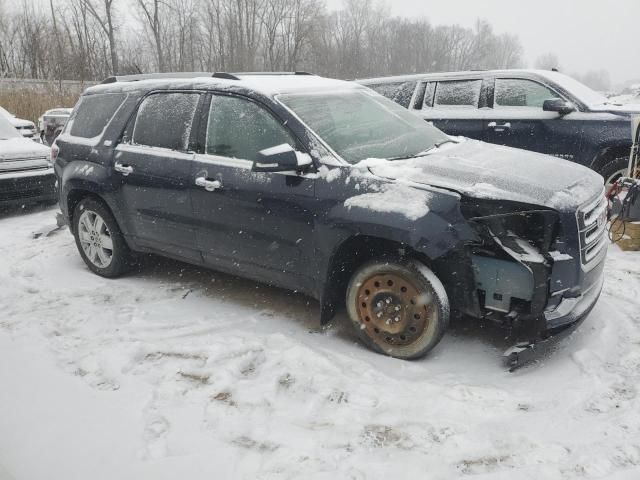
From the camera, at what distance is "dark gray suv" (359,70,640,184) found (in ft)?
20.9

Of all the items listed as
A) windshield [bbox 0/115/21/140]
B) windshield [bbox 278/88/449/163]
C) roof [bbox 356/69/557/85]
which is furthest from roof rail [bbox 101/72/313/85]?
windshield [bbox 0/115/21/140]

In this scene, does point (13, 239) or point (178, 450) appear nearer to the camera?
point (178, 450)

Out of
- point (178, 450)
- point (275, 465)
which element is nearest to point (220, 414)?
point (178, 450)

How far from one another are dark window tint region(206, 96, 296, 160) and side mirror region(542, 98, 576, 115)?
13.6 feet

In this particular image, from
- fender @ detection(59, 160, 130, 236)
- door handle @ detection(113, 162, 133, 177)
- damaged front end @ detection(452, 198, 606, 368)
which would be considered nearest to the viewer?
damaged front end @ detection(452, 198, 606, 368)

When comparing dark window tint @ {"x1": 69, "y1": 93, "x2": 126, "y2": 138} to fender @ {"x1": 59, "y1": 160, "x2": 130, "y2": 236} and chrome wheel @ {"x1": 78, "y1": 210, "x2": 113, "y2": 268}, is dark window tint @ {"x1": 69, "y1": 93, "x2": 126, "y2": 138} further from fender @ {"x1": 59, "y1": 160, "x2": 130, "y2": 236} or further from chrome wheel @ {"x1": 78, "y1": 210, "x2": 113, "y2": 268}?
chrome wheel @ {"x1": 78, "y1": 210, "x2": 113, "y2": 268}

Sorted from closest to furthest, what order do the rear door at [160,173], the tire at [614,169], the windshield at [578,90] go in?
the rear door at [160,173] → the tire at [614,169] → the windshield at [578,90]

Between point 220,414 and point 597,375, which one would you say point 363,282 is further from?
point 597,375

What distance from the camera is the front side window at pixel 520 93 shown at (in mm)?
6754

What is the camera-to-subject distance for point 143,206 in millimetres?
4578

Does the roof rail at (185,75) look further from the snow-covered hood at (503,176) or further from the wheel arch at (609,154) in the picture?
the wheel arch at (609,154)

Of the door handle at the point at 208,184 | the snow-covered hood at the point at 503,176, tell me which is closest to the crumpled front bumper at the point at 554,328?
the snow-covered hood at the point at 503,176

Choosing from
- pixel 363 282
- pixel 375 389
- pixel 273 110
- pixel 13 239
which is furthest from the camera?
pixel 13 239

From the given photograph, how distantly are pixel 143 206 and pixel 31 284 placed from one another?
142 centimetres
